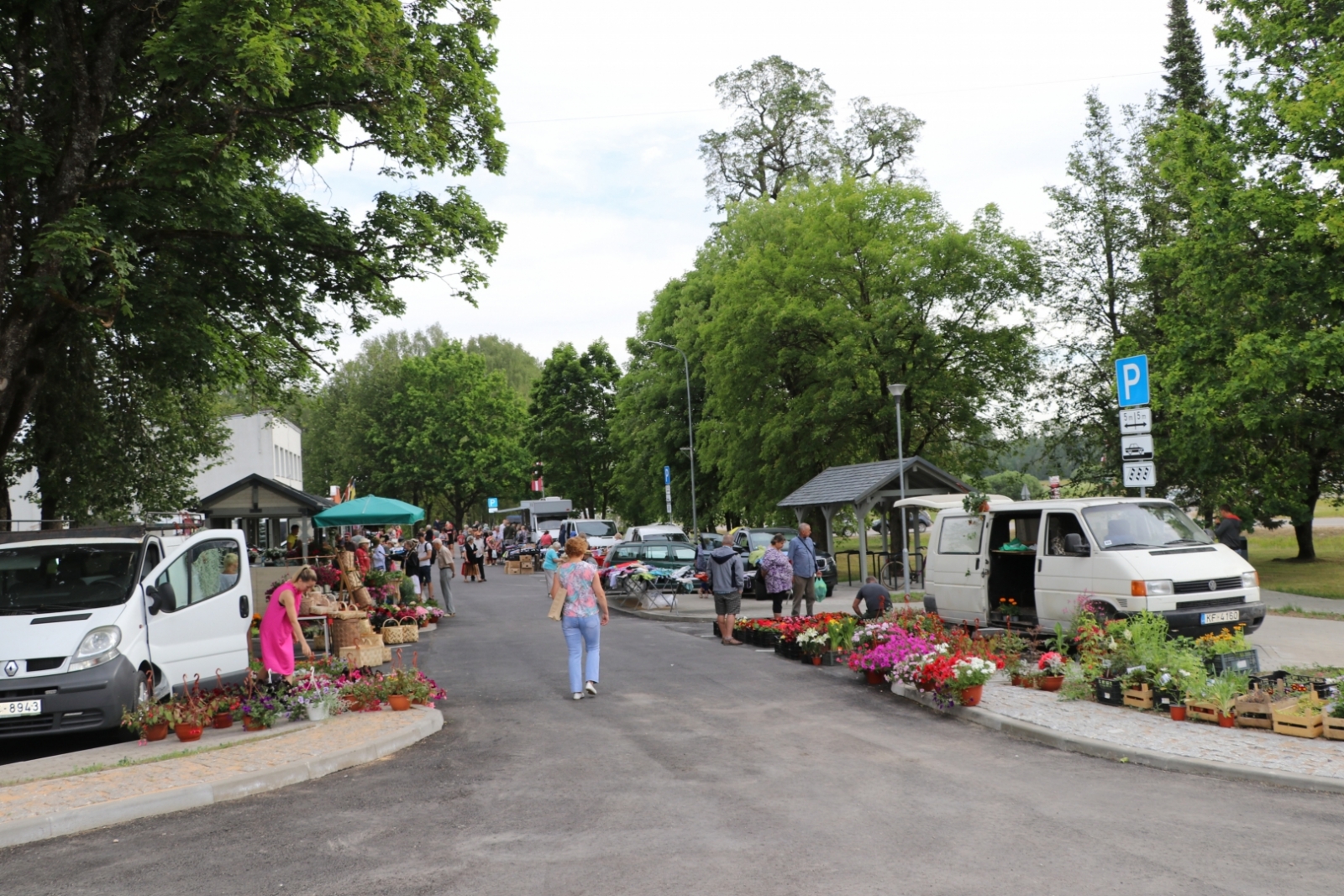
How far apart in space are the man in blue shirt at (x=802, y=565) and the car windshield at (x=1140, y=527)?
5377mm

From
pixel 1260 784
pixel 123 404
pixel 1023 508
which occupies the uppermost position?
pixel 123 404

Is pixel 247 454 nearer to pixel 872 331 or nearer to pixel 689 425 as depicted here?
pixel 689 425

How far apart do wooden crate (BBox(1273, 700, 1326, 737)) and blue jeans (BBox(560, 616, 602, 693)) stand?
652cm

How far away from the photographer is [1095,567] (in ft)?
44.6

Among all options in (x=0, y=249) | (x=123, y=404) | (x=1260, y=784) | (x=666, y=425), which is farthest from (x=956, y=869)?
(x=666, y=425)

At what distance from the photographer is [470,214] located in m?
18.5

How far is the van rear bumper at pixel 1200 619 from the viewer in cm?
1292

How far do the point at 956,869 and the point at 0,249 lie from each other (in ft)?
46.0

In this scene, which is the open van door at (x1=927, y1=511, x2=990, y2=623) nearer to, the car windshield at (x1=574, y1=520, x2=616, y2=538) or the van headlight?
the van headlight

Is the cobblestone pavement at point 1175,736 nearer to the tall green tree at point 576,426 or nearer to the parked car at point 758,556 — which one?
the parked car at point 758,556

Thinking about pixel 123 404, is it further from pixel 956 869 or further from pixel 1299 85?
pixel 1299 85

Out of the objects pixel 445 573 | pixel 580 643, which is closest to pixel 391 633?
pixel 445 573

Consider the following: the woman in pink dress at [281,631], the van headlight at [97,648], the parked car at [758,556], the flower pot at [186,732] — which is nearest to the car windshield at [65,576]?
the van headlight at [97,648]

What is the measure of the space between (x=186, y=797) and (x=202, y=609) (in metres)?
4.57
